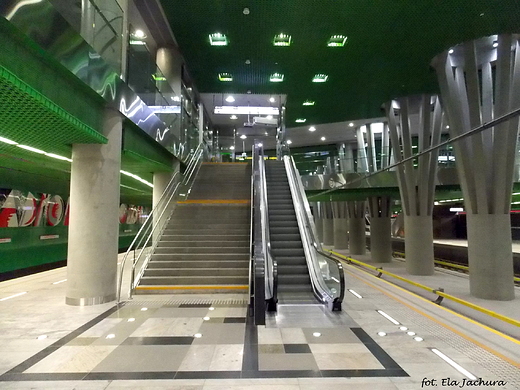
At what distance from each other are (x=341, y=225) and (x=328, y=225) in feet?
21.8

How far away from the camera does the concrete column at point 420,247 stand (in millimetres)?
13562

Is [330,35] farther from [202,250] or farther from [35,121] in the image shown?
[35,121]

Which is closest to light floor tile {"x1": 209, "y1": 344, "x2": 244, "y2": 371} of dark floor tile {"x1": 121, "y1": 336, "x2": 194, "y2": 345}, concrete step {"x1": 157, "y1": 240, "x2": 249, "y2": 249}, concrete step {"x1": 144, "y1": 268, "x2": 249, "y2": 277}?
dark floor tile {"x1": 121, "y1": 336, "x2": 194, "y2": 345}

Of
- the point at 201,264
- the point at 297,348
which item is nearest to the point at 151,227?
the point at 201,264

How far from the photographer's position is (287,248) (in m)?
8.86

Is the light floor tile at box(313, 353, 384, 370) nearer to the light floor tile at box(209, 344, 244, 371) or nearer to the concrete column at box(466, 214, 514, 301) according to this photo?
the light floor tile at box(209, 344, 244, 371)

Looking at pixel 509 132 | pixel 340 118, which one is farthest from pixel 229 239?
pixel 340 118

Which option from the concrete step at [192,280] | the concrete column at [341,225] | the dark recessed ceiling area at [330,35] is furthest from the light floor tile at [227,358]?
the concrete column at [341,225]

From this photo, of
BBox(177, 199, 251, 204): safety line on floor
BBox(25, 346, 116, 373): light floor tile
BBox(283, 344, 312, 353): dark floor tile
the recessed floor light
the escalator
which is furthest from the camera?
BBox(177, 199, 251, 204): safety line on floor

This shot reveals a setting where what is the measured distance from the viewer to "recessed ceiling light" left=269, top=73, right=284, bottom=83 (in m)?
12.3

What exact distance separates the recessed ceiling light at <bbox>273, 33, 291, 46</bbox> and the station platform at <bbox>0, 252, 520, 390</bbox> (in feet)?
23.5

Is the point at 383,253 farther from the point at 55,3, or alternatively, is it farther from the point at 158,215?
the point at 55,3

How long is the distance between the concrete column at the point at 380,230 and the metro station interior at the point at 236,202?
10.4 feet

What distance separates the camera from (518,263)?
16.9m
